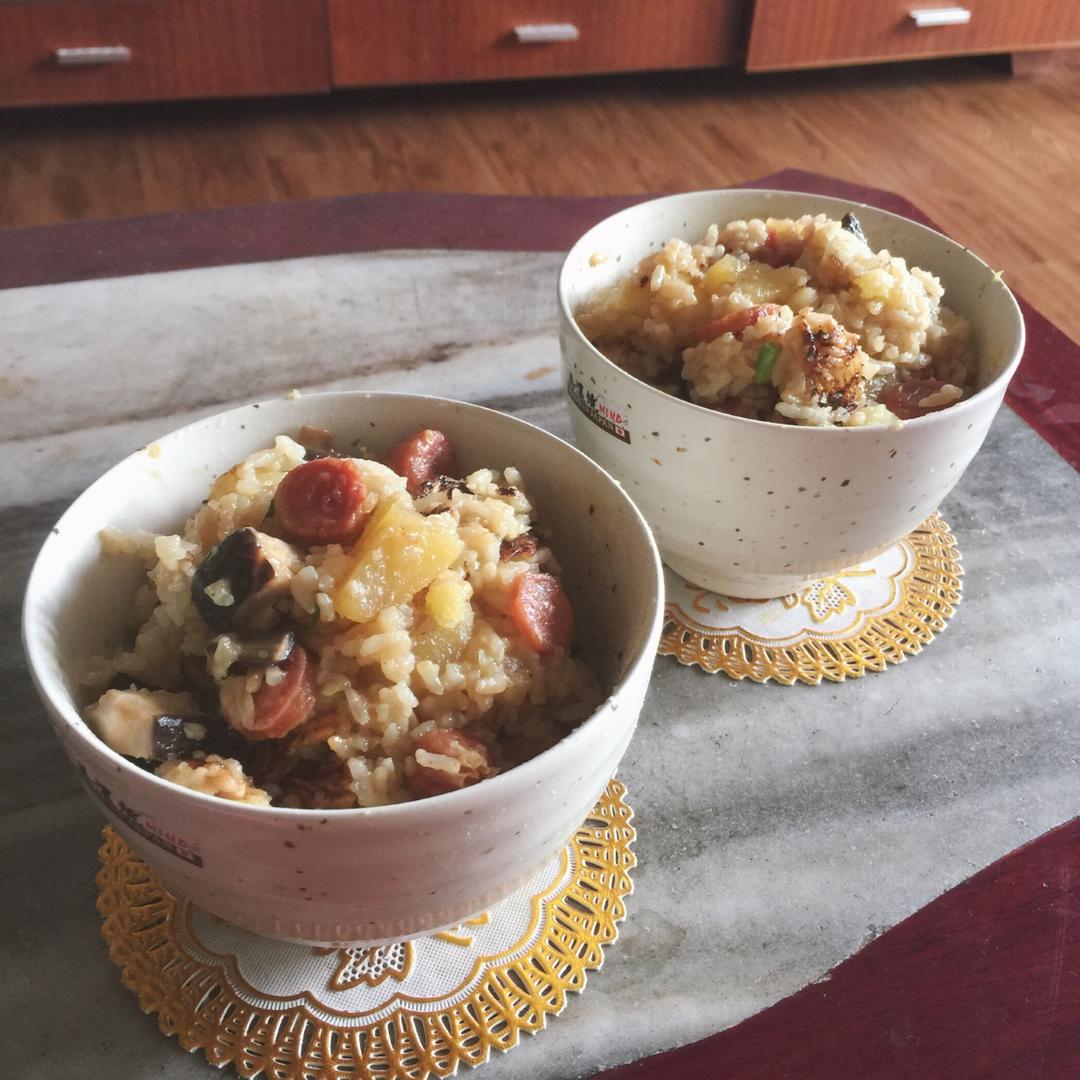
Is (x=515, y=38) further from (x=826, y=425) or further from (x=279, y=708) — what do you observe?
(x=279, y=708)

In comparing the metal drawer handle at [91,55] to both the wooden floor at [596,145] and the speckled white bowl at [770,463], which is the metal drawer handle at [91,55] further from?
A: the speckled white bowl at [770,463]

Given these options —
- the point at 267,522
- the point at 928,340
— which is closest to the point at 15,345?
the point at 267,522

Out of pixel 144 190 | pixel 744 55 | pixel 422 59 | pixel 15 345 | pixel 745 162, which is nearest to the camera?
pixel 15 345

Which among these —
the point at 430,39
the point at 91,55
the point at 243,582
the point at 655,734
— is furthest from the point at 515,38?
the point at 243,582

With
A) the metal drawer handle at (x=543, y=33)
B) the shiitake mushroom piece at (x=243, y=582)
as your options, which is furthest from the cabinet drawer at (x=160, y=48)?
the shiitake mushroom piece at (x=243, y=582)

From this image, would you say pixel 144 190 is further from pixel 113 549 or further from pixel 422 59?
pixel 113 549

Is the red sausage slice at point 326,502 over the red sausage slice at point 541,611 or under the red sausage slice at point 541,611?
over
